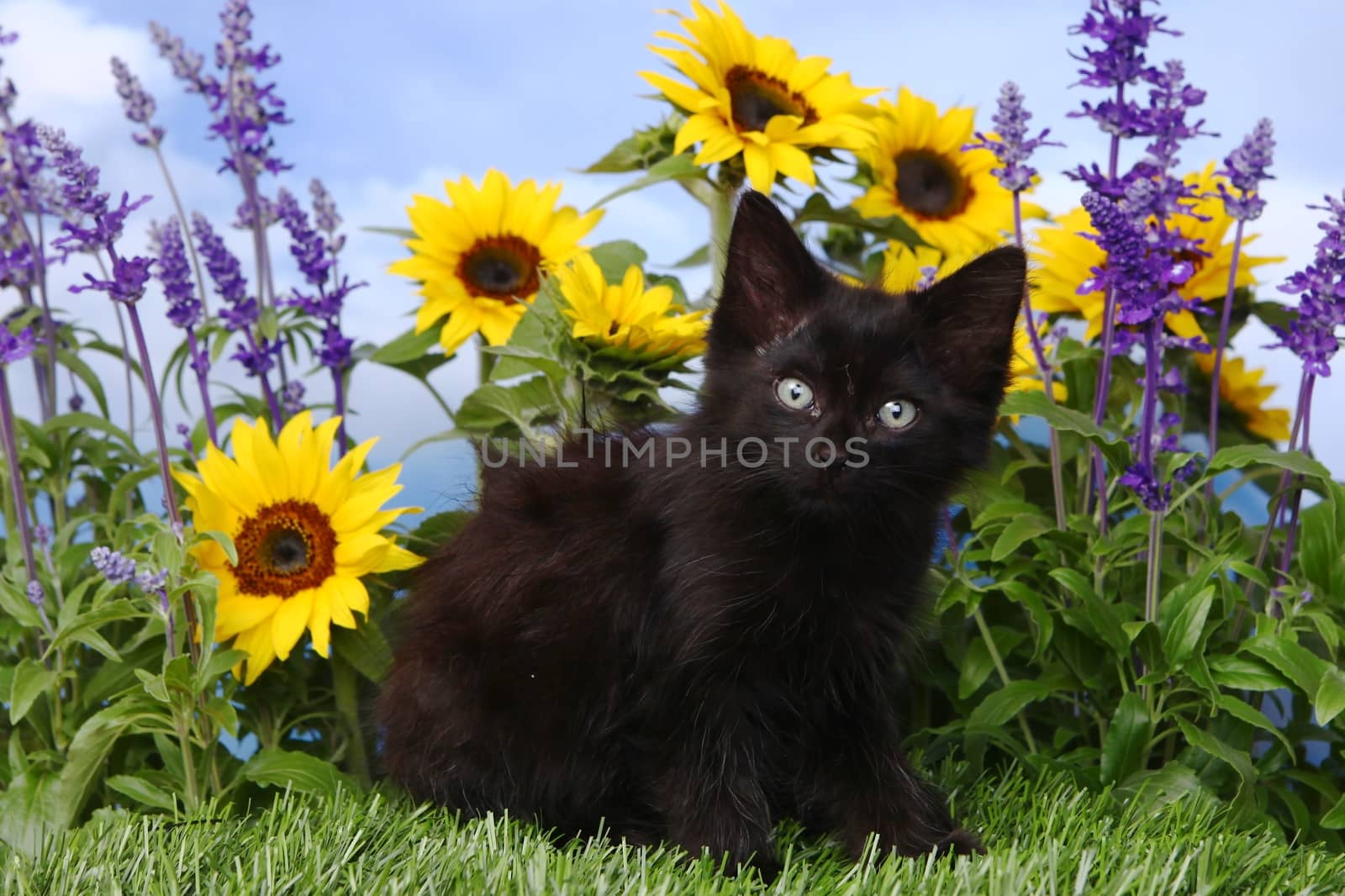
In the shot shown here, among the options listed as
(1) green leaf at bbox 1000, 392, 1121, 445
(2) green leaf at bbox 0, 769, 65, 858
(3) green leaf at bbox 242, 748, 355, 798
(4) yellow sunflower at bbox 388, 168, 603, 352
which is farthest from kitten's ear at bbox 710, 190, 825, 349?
(2) green leaf at bbox 0, 769, 65, 858

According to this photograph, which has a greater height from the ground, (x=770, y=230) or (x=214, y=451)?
(x=770, y=230)

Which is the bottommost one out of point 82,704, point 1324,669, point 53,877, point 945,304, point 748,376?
point 53,877

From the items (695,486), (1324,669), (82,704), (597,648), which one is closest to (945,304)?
(695,486)

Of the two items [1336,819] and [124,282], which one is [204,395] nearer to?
[124,282]

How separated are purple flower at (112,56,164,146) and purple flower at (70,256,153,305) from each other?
2.73 ft

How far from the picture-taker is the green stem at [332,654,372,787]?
2.40 metres

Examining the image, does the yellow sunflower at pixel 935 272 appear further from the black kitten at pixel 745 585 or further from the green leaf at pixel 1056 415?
the black kitten at pixel 745 585

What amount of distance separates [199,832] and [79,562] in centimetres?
90

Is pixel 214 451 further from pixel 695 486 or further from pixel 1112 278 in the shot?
pixel 1112 278

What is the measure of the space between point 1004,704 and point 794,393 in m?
0.86

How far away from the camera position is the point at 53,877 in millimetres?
1728

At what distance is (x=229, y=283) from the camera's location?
8.46 ft

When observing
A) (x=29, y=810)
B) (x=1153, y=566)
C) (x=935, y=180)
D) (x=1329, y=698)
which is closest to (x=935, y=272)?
(x=935, y=180)

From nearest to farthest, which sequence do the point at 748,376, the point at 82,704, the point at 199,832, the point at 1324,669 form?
the point at 748,376, the point at 199,832, the point at 1324,669, the point at 82,704
